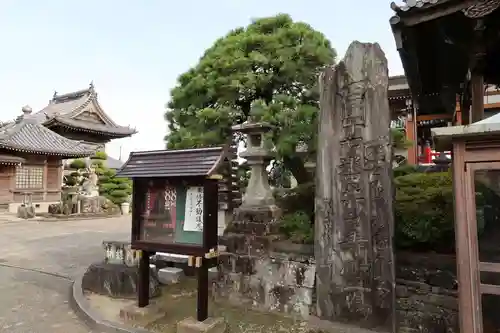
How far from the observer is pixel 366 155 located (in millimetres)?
4867

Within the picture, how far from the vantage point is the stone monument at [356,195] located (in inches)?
184

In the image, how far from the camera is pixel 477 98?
5.13 metres

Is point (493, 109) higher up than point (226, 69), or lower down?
lower down

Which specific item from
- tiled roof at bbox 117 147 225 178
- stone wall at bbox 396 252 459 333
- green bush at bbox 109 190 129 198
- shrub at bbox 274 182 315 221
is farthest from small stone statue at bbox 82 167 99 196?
stone wall at bbox 396 252 459 333

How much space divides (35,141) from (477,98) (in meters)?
26.6

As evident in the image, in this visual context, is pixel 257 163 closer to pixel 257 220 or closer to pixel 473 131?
pixel 257 220

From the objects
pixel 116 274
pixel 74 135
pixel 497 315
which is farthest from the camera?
pixel 74 135

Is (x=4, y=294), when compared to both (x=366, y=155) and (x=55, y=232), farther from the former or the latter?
(x=55, y=232)

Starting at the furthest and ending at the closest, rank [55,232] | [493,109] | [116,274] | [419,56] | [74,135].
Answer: [74,135]
[55,232]
[493,109]
[116,274]
[419,56]

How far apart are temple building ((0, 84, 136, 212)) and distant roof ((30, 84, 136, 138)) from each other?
0.10m

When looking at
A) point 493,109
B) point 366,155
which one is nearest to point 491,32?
point 366,155

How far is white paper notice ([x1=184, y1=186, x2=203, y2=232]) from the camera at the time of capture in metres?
4.99

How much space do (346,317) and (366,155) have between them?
2290mm

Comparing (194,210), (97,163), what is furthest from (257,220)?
(97,163)
